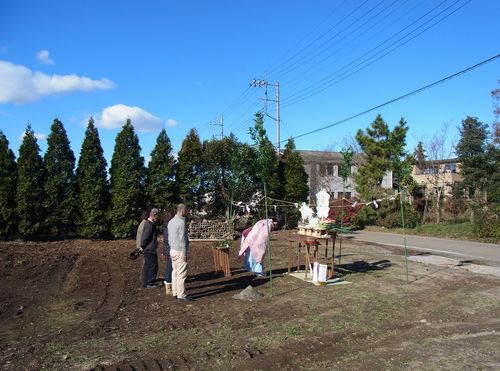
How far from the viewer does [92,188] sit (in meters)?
17.4

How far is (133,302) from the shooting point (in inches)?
318

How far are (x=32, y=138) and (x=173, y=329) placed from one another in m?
13.4

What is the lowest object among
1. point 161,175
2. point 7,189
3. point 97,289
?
point 97,289

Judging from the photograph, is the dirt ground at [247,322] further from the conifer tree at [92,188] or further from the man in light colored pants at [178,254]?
the conifer tree at [92,188]

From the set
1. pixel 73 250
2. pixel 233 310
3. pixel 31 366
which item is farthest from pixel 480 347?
pixel 73 250

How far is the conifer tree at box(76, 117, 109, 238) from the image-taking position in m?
17.3

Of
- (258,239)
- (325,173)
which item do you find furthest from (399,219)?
(258,239)

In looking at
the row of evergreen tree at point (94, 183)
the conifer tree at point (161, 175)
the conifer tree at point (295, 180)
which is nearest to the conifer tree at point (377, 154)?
the conifer tree at point (295, 180)

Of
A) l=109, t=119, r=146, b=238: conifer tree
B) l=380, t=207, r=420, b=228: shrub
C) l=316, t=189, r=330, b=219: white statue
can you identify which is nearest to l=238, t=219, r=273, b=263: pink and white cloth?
l=316, t=189, r=330, b=219: white statue

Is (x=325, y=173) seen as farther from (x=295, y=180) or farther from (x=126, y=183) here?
(x=126, y=183)

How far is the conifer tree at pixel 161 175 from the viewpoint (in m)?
18.7

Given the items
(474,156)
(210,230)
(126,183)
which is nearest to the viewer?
(126,183)

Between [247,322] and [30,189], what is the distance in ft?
41.9

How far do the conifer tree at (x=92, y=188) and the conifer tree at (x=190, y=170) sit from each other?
3.17 m
